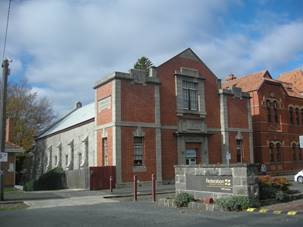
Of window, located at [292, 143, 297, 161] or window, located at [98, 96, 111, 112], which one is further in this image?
window, located at [292, 143, 297, 161]

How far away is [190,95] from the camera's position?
1447 inches

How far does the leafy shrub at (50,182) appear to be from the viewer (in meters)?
35.2

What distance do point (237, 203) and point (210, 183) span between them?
2.51 meters

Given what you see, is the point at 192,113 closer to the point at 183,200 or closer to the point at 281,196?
the point at 183,200

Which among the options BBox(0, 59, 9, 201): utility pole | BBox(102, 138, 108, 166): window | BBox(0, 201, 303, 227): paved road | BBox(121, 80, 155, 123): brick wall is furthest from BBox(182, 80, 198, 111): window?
BBox(0, 201, 303, 227): paved road

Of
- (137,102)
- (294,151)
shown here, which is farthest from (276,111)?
(137,102)

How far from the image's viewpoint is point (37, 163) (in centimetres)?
5862

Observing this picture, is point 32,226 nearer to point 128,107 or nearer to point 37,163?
point 128,107

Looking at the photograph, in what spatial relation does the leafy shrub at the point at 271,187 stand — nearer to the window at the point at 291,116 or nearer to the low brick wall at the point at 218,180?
the low brick wall at the point at 218,180

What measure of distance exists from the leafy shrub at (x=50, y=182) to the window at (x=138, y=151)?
697cm

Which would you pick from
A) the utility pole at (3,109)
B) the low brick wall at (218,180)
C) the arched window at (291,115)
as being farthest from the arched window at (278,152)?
the utility pole at (3,109)

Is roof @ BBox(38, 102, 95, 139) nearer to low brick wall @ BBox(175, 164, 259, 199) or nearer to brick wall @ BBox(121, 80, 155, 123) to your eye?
brick wall @ BBox(121, 80, 155, 123)

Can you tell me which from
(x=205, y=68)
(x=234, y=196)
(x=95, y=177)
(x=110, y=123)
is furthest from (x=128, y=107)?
(x=234, y=196)

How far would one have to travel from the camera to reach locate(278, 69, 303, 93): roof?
5862 centimetres
